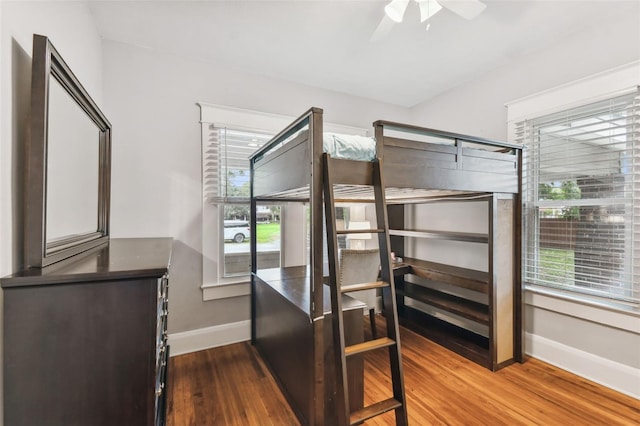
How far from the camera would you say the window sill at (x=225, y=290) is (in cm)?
277

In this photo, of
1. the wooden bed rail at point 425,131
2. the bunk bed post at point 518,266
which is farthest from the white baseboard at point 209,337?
the bunk bed post at point 518,266

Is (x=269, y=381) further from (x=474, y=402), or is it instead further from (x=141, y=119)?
(x=141, y=119)

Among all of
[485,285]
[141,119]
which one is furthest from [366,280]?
[141,119]

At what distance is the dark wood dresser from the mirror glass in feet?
1.09

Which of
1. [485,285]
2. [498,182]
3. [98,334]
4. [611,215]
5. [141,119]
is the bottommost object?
[485,285]

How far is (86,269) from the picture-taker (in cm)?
105

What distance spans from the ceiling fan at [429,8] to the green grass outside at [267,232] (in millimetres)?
1992

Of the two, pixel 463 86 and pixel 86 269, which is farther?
pixel 463 86

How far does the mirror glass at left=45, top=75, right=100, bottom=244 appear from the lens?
1229 mm

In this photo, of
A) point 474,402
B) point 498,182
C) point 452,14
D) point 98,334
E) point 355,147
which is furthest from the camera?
point 498,182

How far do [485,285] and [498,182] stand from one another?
2.88 feet

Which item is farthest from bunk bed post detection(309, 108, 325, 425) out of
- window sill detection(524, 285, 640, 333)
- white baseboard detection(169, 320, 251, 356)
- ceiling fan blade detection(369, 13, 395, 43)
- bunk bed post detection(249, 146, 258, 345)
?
window sill detection(524, 285, 640, 333)

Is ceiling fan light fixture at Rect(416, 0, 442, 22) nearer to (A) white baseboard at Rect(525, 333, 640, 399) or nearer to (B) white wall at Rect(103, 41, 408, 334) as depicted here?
(B) white wall at Rect(103, 41, 408, 334)

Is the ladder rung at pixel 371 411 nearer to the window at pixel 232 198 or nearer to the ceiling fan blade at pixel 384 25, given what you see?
the window at pixel 232 198
